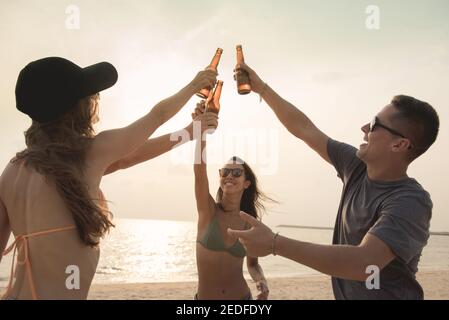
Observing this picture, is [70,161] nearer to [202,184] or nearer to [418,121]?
[418,121]

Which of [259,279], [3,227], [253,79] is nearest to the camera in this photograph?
[3,227]

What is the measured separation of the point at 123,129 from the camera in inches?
96.4

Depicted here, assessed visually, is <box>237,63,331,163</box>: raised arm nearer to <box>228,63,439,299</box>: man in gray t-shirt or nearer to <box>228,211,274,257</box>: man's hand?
<box>228,63,439,299</box>: man in gray t-shirt

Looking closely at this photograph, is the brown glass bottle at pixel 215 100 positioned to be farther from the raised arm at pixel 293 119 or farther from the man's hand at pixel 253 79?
the raised arm at pixel 293 119

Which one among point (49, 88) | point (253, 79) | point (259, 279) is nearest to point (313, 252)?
point (49, 88)

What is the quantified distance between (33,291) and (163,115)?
49.7 inches

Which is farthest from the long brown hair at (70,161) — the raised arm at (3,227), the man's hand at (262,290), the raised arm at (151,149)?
the man's hand at (262,290)

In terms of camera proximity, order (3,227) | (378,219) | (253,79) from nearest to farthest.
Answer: (3,227) → (378,219) → (253,79)

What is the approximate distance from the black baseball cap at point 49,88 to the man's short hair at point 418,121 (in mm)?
2203

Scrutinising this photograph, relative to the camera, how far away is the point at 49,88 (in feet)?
7.77

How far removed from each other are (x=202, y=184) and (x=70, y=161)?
257 cm

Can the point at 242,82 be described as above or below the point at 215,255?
above
